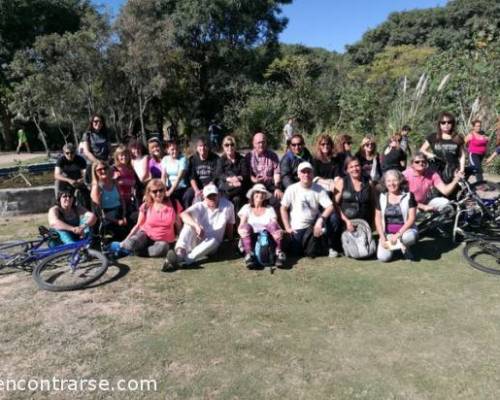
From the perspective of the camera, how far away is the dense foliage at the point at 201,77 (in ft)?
44.4

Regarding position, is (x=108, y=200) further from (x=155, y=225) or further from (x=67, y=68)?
(x=67, y=68)

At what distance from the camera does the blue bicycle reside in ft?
15.5

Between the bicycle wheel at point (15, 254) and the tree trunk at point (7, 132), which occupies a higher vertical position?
the tree trunk at point (7, 132)

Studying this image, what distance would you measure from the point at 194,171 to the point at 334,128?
11.2m

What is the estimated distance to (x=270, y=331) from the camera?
11.9ft

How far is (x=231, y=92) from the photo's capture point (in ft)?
79.9

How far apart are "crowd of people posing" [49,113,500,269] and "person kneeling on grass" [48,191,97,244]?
0.5 inches

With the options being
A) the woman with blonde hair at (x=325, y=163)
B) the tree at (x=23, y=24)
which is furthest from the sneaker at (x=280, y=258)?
the tree at (x=23, y=24)

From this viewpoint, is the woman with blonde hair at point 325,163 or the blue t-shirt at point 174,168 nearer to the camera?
the woman with blonde hair at point 325,163

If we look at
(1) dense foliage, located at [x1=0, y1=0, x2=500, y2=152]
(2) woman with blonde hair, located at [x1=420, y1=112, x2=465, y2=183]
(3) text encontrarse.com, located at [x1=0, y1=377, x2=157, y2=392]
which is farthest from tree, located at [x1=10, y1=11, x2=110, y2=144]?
(3) text encontrarse.com, located at [x1=0, y1=377, x2=157, y2=392]

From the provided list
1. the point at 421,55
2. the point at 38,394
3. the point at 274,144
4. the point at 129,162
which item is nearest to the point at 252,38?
the point at 274,144

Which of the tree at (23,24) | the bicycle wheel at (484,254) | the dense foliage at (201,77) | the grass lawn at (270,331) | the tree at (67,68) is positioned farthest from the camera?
the tree at (23,24)

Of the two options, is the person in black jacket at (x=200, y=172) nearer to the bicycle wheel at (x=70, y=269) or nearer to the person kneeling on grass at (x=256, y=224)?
the person kneeling on grass at (x=256, y=224)

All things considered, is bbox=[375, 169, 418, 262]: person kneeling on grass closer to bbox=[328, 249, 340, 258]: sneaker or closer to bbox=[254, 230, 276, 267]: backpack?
bbox=[328, 249, 340, 258]: sneaker
